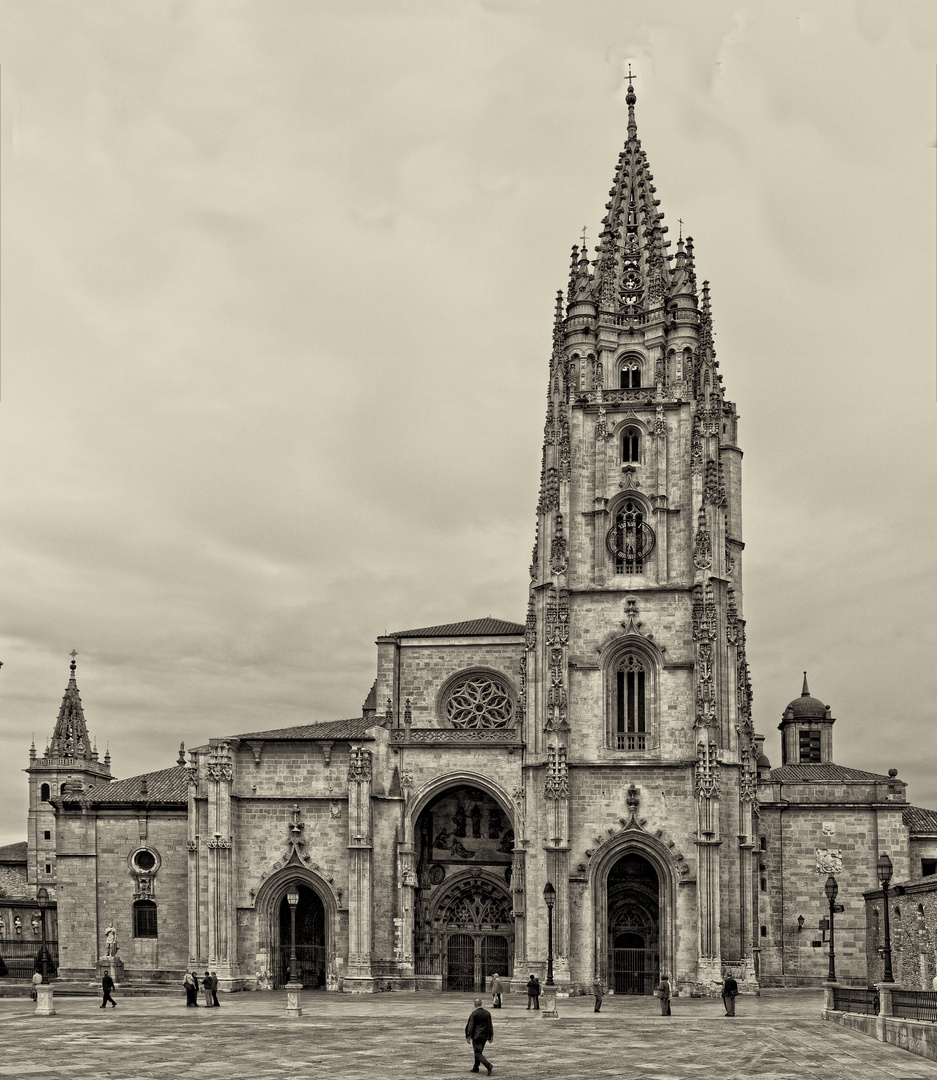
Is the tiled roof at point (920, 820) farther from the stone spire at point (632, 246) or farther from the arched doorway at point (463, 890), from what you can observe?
the stone spire at point (632, 246)

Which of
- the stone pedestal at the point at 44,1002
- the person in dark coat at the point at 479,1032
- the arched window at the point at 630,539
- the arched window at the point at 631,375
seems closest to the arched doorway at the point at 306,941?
the stone pedestal at the point at 44,1002

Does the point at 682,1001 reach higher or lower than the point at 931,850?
lower

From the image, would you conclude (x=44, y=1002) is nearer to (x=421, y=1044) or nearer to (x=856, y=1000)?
(x=421, y=1044)

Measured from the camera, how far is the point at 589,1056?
28.1m

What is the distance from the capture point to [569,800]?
53156 millimetres

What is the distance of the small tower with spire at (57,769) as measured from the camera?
326 ft

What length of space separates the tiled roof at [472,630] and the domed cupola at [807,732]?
130 feet

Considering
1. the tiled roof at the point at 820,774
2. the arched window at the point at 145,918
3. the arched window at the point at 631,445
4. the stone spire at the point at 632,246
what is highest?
the stone spire at the point at 632,246

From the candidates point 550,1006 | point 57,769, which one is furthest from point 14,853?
point 550,1006

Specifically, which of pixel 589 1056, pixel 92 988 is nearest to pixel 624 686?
pixel 92 988

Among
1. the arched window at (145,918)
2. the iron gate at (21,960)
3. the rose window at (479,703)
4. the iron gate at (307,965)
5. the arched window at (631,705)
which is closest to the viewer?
the arched window at (631,705)

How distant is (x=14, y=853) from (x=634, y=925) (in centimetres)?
5915

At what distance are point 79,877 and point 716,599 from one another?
29336 mm

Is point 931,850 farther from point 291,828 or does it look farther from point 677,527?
point 291,828
